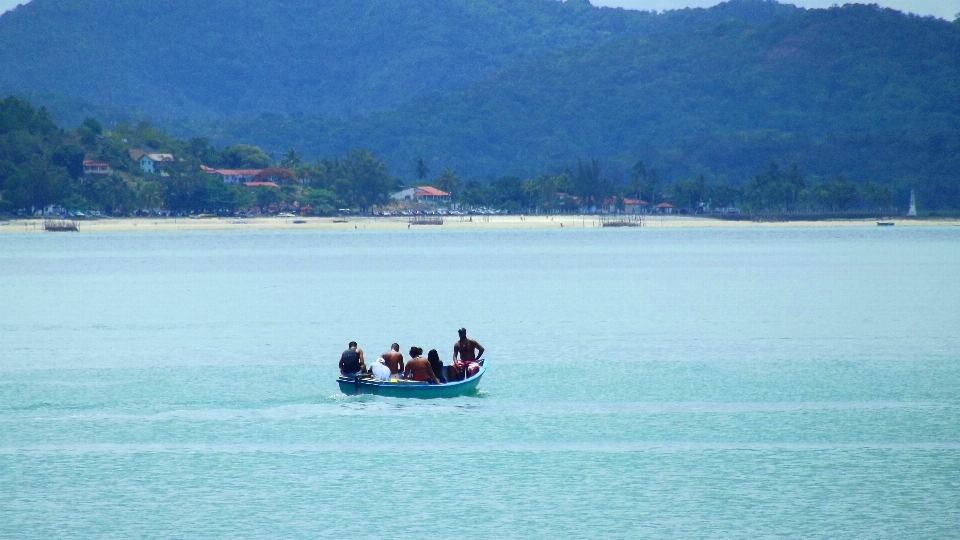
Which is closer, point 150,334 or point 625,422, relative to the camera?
point 625,422

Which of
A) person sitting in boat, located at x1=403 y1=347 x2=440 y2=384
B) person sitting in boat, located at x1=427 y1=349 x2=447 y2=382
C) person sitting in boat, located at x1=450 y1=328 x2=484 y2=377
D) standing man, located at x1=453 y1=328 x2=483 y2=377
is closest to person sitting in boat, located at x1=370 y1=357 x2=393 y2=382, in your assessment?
person sitting in boat, located at x1=403 y1=347 x2=440 y2=384

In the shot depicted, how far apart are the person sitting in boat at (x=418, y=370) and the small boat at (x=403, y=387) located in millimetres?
178

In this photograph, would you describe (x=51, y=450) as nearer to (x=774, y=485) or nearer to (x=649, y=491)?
(x=649, y=491)

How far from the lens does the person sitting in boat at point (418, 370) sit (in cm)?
3067

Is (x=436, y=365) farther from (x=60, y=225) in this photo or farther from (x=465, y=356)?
(x=60, y=225)

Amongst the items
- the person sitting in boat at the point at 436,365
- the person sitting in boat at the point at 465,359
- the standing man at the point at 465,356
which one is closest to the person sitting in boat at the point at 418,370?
the person sitting in boat at the point at 436,365

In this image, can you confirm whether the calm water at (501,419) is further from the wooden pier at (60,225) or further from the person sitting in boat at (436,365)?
the wooden pier at (60,225)

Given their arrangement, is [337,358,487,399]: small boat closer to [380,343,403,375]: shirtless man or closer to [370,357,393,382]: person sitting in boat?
[370,357,393,382]: person sitting in boat

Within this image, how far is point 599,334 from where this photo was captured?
48500 millimetres

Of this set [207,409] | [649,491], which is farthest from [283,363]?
[649,491]

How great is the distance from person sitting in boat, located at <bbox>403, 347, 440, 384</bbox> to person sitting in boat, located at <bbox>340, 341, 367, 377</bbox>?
1.17 m

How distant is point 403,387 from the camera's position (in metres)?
30.8

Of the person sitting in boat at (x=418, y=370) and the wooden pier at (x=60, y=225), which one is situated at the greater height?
the wooden pier at (x=60, y=225)

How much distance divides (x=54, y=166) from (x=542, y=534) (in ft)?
602
